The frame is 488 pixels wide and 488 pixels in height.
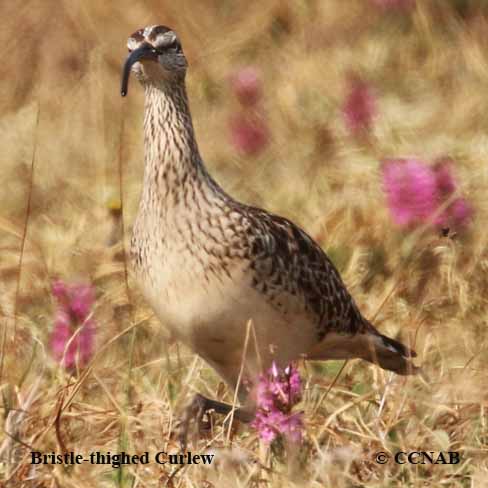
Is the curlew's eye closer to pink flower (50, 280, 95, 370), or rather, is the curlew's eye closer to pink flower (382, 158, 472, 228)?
pink flower (50, 280, 95, 370)

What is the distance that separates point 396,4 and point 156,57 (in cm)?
472

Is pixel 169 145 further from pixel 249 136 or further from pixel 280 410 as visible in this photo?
pixel 249 136

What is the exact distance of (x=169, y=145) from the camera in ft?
18.0

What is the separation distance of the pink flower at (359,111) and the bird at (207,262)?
7.68 feet

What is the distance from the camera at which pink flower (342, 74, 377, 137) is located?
26.5ft

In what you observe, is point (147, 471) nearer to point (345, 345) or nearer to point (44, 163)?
point (345, 345)

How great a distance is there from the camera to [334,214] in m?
7.56

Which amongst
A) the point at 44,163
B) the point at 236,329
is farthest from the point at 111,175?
the point at 236,329

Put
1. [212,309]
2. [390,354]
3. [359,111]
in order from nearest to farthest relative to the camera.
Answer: [212,309]
[390,354]
[359,111]

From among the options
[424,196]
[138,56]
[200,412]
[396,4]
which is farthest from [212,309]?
[396,4]

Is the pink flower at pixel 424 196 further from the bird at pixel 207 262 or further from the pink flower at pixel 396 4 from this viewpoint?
the pink flower at pixel 396 4

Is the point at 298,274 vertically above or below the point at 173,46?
below

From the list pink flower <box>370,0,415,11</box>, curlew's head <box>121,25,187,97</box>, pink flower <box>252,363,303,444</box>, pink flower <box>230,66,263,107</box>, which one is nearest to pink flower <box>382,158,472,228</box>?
curlew's head <box>121,25,187,97</box>

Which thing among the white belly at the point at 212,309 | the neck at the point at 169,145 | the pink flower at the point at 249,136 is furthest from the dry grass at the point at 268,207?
the neck at the point at 169,145
